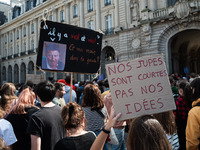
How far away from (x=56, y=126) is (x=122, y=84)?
1181mm

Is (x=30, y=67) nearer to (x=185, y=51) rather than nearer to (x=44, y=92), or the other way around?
(x=185, y=51)

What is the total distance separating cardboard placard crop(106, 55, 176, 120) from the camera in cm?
179

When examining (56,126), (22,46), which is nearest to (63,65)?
(56,126)

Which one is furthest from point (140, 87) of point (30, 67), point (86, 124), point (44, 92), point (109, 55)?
point (30, 67)

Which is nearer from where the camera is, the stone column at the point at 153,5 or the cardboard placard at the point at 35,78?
the cardboard placard at the point at 35,78

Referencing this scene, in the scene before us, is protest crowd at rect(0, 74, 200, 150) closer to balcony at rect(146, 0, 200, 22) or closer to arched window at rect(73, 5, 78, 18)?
balcony at rect(146, 0, 200, 22)

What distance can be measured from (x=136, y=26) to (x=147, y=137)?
1825 centimetres

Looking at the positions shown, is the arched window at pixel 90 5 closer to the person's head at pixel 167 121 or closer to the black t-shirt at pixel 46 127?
the black t-shirt at pixel 46 127

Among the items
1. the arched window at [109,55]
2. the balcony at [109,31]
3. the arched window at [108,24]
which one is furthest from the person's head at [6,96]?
the arched window at [109,55]

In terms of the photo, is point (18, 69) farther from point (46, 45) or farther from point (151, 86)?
point (151, 86)

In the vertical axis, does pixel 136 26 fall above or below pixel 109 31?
below

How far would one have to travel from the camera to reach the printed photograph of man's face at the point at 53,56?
13.8 feet

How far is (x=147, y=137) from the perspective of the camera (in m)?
1.37

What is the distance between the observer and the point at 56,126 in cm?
248
